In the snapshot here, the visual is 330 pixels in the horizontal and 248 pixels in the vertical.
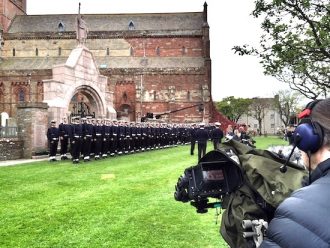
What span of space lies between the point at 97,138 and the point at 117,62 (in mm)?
37296

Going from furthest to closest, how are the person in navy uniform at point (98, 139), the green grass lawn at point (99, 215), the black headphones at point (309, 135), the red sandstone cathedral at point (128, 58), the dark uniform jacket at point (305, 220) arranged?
the red sandstone cathedral at point (128, 58) < the person in navy uniform at point (98, 139) < the green grass lawn at point (99, 215) < the black headphones at point (309, 135) < the dark uniform jacket at point (305, 220)

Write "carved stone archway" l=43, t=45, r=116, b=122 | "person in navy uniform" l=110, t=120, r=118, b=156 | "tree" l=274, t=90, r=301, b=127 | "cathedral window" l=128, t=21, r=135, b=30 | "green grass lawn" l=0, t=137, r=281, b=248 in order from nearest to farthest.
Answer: "green grass lawn" l=0, t=137, r=281, b=248
"person in navy uniform" l=110, t=120, r=118, b=156
"carved stone archway" l=43, t=45, r=116, b=122
"cathedral window" l=128, t=21, r=135, b=30
"tree" l=274, t=90, r=301, b=127

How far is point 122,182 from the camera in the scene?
11.7m

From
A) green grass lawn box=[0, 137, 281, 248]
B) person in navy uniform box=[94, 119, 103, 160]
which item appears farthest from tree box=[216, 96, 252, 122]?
green grass lawn box=[0, 137, 281, 248]

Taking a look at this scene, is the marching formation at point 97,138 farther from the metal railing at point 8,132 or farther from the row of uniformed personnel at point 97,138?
the metal railing at point 8,132

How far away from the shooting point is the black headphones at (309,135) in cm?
205

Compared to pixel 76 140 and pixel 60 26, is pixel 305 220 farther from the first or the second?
pixel 60 26

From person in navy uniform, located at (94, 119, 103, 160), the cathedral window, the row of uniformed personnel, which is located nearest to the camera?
the row of uniformed personnel

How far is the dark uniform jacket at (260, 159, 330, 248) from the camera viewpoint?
1672 mm

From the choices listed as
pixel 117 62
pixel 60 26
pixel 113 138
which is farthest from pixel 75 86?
pixel 60 26

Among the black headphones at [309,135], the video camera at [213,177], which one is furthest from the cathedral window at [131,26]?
the black headphones at [309,135]

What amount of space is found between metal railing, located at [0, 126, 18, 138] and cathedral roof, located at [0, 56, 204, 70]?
33.1m

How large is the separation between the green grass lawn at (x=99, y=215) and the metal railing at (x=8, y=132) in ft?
28.3

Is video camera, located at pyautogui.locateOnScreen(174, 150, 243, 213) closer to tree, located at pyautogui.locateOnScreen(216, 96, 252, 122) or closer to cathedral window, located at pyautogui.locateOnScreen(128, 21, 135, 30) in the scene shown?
cathedral window, located at pyautogui.locateOnScreen(128, 21, 135, 30)
